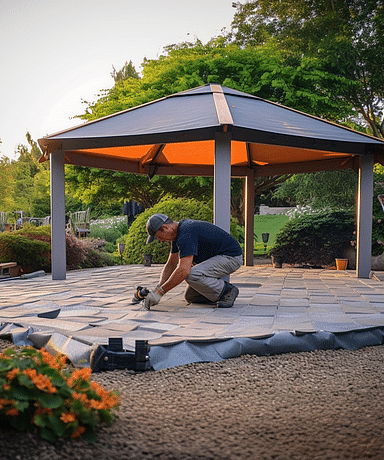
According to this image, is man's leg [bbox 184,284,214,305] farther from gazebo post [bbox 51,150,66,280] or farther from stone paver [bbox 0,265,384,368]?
gazebo post [bbox 51,150,66,280]

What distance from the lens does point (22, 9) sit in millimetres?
5496

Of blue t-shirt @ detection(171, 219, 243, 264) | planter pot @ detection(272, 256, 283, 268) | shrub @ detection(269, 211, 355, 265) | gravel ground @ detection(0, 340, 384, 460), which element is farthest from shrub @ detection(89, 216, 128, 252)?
gravel ground @ detection(0, 340, 384, 460)

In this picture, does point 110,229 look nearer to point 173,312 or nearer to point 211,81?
point 211,81

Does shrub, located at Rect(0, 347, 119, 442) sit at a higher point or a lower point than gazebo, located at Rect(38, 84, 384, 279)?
lower

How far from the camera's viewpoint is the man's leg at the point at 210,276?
4770mm

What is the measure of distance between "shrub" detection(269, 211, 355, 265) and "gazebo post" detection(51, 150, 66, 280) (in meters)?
6.20

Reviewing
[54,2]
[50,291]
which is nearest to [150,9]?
[54,2]

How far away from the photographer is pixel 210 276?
4.86m

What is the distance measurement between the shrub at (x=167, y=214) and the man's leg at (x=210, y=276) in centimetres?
532

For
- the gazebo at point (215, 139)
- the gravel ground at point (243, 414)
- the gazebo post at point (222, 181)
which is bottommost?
the gravel ground at point (243, 414)

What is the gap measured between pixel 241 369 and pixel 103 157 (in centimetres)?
696

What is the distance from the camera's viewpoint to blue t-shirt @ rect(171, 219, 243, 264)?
454 centimetres

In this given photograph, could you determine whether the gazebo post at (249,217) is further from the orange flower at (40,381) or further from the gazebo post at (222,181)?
the orange flower at (40,381)

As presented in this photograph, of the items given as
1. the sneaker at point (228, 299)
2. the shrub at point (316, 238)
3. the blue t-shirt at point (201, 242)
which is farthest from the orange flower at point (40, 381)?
the shrub at point (316, 238)
